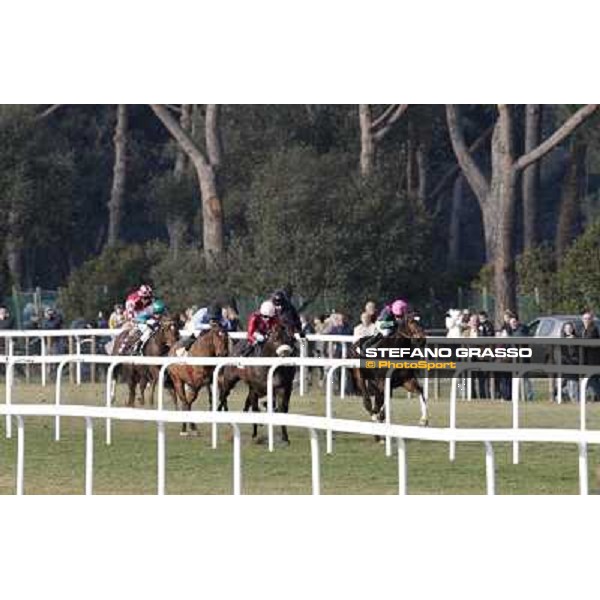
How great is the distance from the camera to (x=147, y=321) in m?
23.8

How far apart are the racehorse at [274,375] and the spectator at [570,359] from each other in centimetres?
554

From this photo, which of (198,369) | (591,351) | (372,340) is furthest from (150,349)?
(591,351)

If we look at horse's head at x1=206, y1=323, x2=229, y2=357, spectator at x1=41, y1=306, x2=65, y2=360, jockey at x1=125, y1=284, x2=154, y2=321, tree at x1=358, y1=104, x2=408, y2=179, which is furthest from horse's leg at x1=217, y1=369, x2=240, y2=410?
tree at x1=358, y1=104, x2=408, y2=179

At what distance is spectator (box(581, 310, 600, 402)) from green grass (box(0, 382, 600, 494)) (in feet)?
6.87

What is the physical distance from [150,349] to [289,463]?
6.66 m

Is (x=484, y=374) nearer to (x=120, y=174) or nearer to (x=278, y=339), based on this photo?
(x=278, y=339)

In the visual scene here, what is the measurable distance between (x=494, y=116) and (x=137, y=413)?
37.4 metres

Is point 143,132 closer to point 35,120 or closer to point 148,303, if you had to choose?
point 35,120

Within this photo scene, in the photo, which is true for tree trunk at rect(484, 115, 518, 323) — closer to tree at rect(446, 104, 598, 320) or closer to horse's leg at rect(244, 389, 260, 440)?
tree at rect(446, 104, 598, 320)

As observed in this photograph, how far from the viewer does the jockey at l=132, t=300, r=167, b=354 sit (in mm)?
23672

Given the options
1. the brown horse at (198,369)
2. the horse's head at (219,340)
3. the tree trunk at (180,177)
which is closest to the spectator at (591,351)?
the brown horse at (198,369)

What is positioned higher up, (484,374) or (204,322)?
(204,322)

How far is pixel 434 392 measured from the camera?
2783 cm

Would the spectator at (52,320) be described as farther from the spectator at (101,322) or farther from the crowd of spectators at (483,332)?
the spectator at (101,322)
